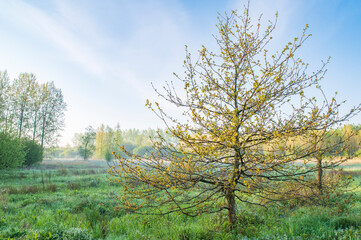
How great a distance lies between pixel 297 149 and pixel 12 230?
21.3 feet

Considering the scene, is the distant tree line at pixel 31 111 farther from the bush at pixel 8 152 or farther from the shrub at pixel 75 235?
the shrub at pixel 75 235

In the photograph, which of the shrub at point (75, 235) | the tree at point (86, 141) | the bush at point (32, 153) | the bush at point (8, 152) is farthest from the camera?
the tree at point (86, 141)

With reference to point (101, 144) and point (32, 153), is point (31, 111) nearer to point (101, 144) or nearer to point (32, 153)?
point (32, 153)

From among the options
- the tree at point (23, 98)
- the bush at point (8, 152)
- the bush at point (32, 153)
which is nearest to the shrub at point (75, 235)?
the bush at point (8, 152)

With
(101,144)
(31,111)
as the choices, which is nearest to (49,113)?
(31,111)

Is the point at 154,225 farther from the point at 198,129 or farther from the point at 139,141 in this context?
the point at 139,141

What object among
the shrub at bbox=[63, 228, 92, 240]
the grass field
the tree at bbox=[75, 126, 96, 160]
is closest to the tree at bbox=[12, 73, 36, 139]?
the tree at bbox=[75, 126, 96, 160]

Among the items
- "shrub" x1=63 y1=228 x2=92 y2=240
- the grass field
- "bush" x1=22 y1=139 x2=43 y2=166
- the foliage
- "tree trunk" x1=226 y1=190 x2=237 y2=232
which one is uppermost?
the foliage

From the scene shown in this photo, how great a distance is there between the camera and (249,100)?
419 centimetres

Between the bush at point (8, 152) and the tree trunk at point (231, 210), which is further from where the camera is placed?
the bush at point (8, 152)

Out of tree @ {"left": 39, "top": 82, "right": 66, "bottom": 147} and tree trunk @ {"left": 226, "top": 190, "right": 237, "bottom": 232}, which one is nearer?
tree trunk @ {"left": 226, "top": 190, "right": 237, "bottom": 232}

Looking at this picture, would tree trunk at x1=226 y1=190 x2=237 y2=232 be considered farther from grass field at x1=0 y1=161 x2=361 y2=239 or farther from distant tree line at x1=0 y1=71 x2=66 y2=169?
distant tree line at x1=0 y1=71 x2=66 y2=169

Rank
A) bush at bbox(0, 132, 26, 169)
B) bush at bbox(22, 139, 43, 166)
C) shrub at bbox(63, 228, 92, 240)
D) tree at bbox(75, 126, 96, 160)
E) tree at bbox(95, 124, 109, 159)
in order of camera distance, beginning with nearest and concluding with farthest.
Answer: shrub at bbox(63, 228, 92, 240) < bush at bbox(0, 132, 26, 169) < bush at bbox(22, 139, 43, 166) < tree at bbox(75, 126, 96, 160) < tree at bbox(95, 124, 109, 159)

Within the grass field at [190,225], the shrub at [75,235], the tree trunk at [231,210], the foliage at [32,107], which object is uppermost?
the foliage at [32,107]
